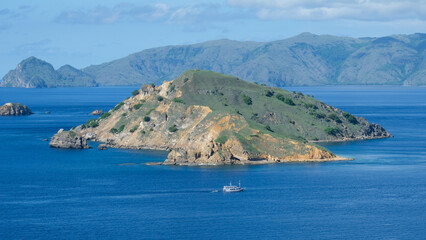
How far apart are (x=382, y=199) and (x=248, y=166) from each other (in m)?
45.9

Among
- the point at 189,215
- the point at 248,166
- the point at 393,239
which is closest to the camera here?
the point at 393,239

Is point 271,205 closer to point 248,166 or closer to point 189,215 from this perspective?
point 189,215

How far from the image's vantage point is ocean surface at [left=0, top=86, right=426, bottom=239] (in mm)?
113375

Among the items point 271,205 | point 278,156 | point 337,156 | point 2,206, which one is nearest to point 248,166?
point 278,156

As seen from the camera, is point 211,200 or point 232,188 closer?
point 211,200

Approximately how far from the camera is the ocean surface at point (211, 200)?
372 ft

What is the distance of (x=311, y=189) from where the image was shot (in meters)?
146

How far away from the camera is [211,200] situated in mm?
136250

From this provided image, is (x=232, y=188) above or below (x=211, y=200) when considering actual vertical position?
above

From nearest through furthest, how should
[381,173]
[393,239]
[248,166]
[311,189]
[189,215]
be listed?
[393,239]
[189,215]
[311,189]
[381,173]
[248,166]

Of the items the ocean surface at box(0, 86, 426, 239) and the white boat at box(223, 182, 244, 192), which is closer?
the ocean surface at box(0, 86, 426, 239)

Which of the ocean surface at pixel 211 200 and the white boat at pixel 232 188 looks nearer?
the ocean surface at pixel 211 200

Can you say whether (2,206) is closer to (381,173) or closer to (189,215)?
(189,215)

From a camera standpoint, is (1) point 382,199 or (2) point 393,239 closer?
(2) point 393,239
